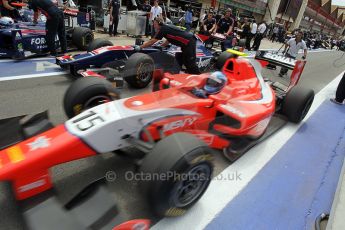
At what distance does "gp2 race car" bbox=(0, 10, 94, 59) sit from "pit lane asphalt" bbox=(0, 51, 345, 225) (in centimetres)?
136

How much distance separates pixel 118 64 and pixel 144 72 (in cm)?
54

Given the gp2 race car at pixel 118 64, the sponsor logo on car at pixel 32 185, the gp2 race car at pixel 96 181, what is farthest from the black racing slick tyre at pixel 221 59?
the sponsor logo on car at pixel 32 185

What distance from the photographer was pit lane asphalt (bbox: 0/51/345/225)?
242 centimetres

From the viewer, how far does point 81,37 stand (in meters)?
7.02

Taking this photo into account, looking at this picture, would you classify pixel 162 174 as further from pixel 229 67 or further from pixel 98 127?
pixel 229 67

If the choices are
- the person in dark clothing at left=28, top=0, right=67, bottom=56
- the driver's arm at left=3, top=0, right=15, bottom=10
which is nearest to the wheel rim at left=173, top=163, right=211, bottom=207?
the person in dark clothing at left=28, top=0, right=67, bottom=56

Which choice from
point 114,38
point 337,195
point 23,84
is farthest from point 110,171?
point 114,38

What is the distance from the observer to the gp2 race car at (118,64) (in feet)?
15.9

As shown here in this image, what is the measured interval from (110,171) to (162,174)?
97 cm

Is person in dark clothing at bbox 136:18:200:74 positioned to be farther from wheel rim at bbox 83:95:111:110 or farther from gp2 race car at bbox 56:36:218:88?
wheel rim at bbox 83:95:111:110

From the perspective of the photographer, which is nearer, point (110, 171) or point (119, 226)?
point (119, 226)

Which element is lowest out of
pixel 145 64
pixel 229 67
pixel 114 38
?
pixel 114 38

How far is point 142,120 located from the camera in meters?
2.44

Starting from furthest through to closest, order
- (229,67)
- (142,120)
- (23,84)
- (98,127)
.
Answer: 1. (23,84)
2. (229,67)
3. (142,120)
4. (98,127)
